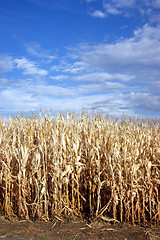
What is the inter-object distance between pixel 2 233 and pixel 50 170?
129cm

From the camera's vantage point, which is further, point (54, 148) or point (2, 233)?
point (54, 148)

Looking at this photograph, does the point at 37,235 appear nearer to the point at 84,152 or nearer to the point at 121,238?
the point at 121,238

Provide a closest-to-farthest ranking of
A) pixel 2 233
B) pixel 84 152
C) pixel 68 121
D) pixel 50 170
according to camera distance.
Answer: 1. pixel 2 233
2. pixel 50 170
3. pixel 84 152
4. pixel 68 121

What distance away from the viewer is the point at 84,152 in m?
4.66

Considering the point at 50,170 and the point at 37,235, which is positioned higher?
the point at 50,170

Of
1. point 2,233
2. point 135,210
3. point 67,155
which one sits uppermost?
point 67,155

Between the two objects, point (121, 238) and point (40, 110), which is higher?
point (40, 110)

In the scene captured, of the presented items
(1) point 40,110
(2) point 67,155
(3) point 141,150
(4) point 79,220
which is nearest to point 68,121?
(1) point 40,110

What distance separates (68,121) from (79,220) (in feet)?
8.30

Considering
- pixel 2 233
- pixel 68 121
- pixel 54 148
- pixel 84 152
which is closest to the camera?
pixel 2 233

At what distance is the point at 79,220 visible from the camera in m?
4.07

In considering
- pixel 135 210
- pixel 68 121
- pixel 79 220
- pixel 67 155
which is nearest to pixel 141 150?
pixel 135 210

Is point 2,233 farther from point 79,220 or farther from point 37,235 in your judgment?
point 79,220

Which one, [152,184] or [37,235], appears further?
[152,184]
